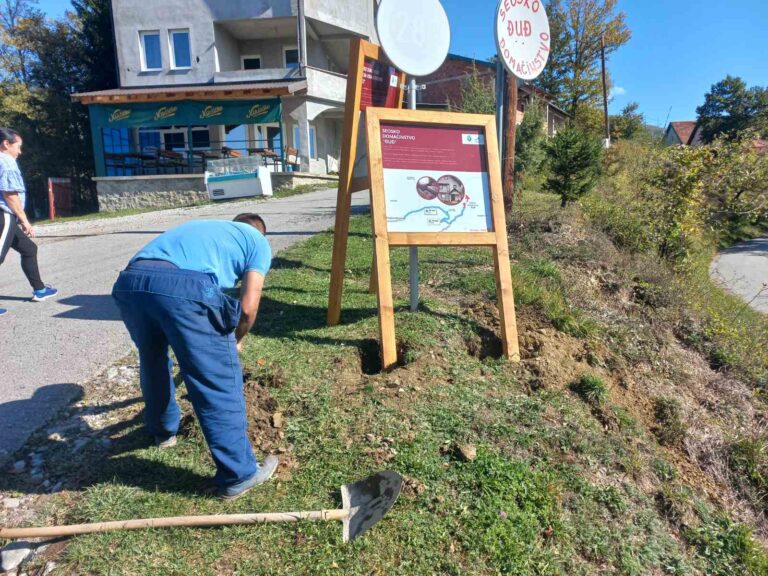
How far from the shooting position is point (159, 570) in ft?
7.25

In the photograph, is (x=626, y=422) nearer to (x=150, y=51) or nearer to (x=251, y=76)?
(x=251, y=76)

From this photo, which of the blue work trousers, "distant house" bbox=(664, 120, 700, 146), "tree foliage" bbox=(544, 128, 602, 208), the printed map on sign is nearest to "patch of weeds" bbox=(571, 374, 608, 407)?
the printed map on sign

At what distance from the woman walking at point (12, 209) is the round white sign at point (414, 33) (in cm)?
403

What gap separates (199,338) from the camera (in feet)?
8.09

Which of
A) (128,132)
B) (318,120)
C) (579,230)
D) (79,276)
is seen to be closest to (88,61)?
(128,132)

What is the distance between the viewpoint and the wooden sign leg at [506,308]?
4.05 metres

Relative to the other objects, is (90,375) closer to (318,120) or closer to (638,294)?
(638,294)

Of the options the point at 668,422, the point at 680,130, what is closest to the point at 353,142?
the point at 668,422

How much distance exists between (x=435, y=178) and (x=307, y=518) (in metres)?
2.65

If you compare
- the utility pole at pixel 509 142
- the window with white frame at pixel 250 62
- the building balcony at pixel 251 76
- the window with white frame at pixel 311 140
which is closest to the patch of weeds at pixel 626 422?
the utility pole at pixel 509 142

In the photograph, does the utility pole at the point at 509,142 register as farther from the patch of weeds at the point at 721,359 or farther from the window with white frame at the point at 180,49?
the window with white frame at the point at 180,49

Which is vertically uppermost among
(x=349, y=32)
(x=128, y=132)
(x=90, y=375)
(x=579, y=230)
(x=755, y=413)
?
(x=349, y=32)

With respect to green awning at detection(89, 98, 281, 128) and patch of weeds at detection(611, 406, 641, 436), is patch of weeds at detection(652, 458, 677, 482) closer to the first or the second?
patch of weeds at detection(611, 406, 641, 436)

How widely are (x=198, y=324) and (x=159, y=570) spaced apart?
42.3 inches
